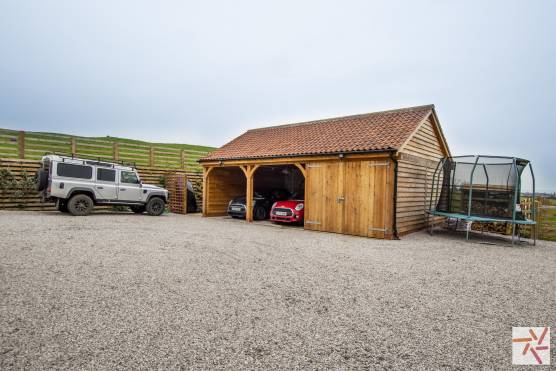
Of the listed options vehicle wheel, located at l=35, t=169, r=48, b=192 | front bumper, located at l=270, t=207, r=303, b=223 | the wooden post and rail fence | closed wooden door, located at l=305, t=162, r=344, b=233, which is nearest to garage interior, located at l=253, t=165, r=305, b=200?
the wooden post and rail fence

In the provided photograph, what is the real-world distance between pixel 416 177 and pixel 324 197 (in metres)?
3.70

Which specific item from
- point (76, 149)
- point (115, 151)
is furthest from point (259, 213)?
point (76, 149)

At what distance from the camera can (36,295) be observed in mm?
3734

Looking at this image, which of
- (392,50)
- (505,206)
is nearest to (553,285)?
(505,206)

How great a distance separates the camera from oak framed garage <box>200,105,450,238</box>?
30.2 feet

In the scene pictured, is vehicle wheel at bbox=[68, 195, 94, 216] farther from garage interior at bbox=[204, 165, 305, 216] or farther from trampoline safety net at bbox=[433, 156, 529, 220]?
trampoline safety net at bbox=[433, 156, 529, 220]

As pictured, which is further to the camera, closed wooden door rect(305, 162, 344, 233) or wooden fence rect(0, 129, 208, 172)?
wooden fence rect(0, 129, 208, 172)

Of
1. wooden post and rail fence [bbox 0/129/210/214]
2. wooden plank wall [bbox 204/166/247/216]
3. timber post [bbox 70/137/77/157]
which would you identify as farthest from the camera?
timber post [bbox 70/137/77/157]

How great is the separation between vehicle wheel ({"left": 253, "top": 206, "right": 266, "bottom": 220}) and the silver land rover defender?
4620 mm

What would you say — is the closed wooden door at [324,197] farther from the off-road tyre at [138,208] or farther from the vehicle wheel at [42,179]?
the vehicle wheel at [42,179]

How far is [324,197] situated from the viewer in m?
10.5

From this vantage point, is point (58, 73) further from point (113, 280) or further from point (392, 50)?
point (392, 50)

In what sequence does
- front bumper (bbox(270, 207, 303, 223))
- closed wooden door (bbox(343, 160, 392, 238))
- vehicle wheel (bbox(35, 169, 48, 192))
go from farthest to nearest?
front bumper (bbox(270, 207, 303, 223)) → vehicle wheel (bbox(35, 169, 48, 192)) → closed wooden door (bbox(343, 160, 392, 238))

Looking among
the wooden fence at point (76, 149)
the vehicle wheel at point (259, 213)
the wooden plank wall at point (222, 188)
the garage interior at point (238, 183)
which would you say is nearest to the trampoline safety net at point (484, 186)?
the garage interior at point (238, 183)
